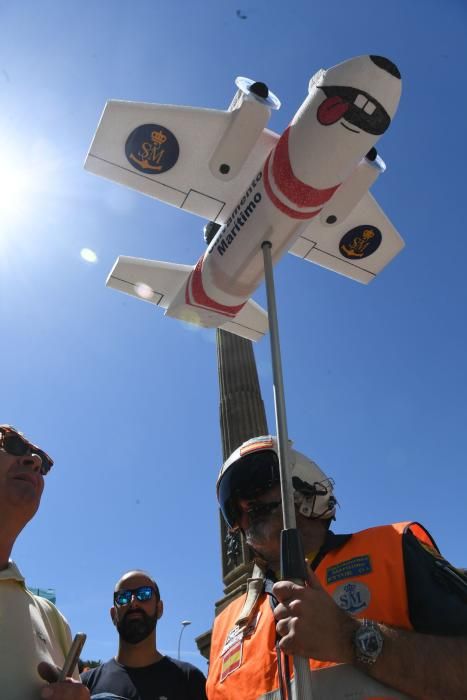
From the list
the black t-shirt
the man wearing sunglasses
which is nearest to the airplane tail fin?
the black t-shirt

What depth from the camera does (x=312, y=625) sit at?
4.98ft

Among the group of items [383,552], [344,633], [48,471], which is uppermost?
[383,552]

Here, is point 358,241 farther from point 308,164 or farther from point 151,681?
point 151,681

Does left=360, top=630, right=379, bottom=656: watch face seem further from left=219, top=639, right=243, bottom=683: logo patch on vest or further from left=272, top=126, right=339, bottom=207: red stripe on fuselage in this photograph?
left=272, top=126, right=339, bottom=207: red stripe on fuselage

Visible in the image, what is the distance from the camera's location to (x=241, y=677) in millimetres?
2154

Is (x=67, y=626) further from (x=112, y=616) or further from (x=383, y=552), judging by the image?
(x=112, y=616)

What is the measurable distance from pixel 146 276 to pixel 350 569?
605 centimetres

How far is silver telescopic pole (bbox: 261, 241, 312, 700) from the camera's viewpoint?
156 centimetres

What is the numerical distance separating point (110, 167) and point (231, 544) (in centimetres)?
980

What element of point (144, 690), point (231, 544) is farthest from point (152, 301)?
point (231, 544)

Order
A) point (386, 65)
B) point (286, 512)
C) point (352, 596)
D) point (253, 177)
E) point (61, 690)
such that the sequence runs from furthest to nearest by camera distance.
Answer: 1. point (253, 177)
2. point (386, 65)
3. point (352, 596)
4. point (286, 512)
5. point (61, 690)

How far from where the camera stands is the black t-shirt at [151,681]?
11.2ft

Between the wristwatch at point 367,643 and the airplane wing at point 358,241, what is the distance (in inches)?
208

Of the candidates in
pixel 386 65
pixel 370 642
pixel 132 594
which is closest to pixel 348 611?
pixel 370 642
